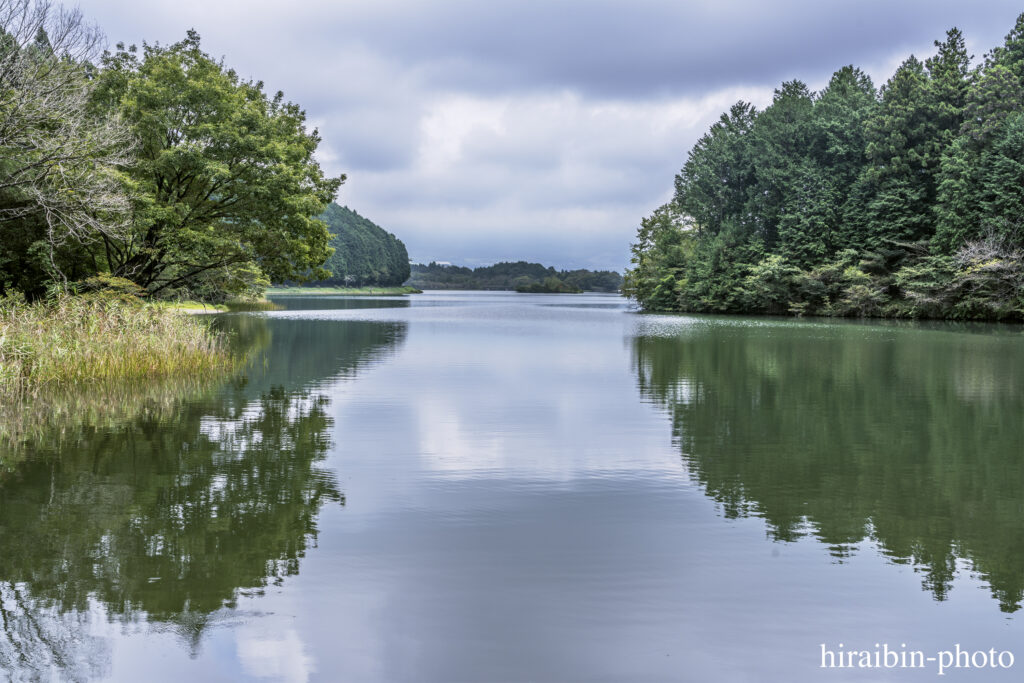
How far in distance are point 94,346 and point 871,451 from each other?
12.9 metres

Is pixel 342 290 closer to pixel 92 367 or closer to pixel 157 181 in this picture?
pixel 157 181

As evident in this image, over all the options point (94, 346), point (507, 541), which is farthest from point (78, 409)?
point (507, 541)

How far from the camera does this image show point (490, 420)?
38.3ft

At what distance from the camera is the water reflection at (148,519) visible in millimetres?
4461

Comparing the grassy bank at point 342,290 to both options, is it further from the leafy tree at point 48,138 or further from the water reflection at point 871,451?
the water reflection at point 871,451

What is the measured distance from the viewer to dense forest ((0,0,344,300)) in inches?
684

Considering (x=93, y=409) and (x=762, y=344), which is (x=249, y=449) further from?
(x=762, y=344)

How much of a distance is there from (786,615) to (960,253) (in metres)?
45.4

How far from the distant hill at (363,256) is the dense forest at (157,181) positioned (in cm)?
11402

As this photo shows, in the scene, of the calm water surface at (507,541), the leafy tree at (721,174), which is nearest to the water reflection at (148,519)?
the calm water surface at (507,541)

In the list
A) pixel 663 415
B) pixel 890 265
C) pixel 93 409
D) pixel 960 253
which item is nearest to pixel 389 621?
pixel 663 415

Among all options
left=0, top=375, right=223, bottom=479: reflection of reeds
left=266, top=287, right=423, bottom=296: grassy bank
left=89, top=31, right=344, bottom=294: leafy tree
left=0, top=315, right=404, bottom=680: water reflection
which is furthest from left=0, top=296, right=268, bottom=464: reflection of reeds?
left=266, top=287, right=423, bottom=296: grassy bank

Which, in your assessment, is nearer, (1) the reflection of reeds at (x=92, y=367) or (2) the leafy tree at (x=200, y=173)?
(1) the reflection of reeds at (x=92, y=367)

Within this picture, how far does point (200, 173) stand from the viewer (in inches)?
945
